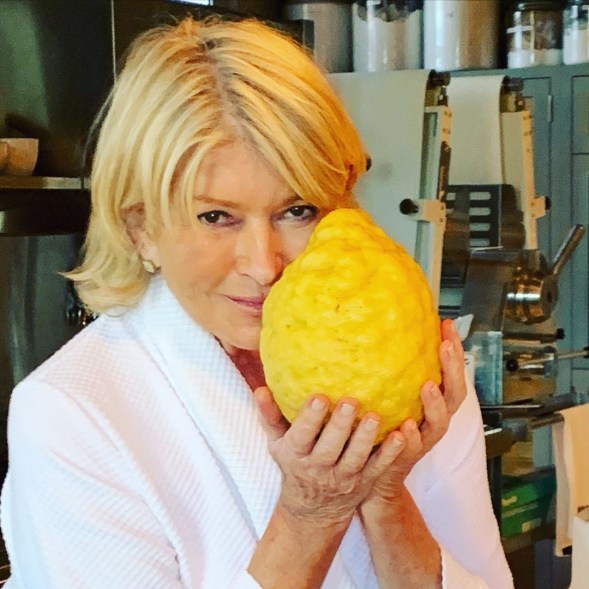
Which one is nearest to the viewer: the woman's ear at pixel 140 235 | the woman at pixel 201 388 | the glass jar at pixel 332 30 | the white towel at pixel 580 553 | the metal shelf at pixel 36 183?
the woman at pixel 201 388

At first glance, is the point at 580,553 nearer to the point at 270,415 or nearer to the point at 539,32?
the point at 270,415

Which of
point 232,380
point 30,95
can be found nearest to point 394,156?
point 30,95

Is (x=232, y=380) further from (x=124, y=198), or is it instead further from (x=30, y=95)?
(x=30, y=95)

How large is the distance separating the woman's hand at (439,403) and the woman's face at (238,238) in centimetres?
19

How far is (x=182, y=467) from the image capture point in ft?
3.48

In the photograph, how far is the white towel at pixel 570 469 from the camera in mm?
2123

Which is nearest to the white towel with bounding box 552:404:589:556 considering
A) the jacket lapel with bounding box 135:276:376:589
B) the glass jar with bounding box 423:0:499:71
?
the jacket lapel with bounding box 135:276:376:589

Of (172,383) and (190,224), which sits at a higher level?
(190,224)

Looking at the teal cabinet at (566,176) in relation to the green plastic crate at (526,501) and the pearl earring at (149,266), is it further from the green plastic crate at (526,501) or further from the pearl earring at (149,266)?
the pearl earring at (149,266)

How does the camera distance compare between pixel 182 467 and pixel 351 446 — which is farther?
pixel 182 467

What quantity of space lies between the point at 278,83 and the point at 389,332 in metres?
0.33

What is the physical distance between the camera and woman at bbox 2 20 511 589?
96 centimetres

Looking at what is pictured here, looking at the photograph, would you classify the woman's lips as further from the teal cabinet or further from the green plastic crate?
the teal cabinet

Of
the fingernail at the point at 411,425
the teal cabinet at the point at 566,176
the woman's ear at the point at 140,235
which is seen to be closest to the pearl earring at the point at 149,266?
the woman's ear at the point at 140,235
